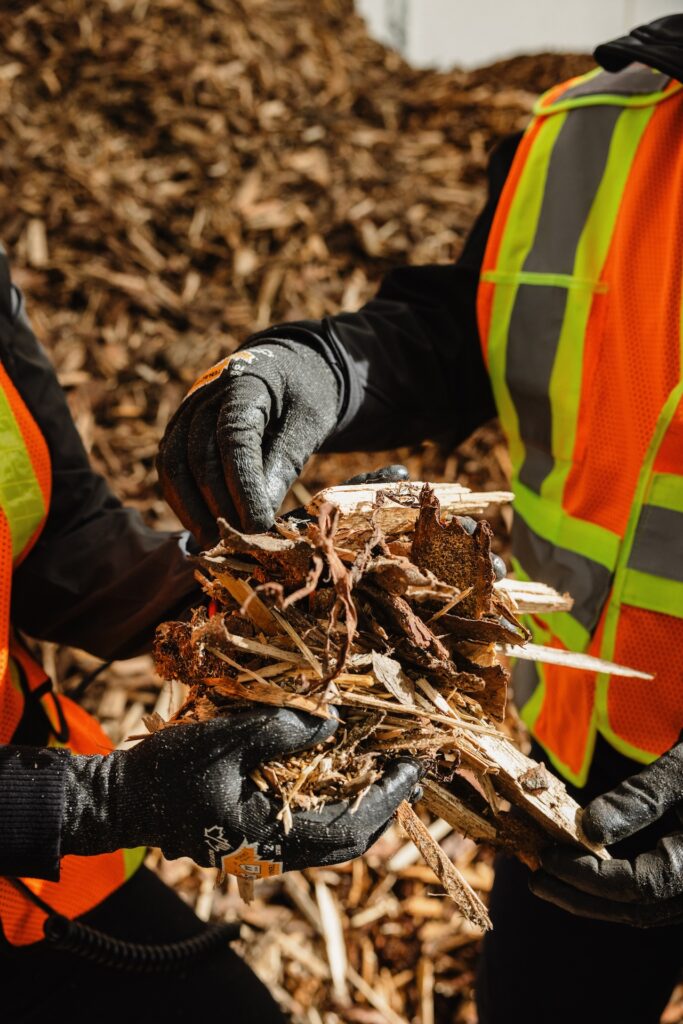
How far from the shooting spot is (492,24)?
6.68m

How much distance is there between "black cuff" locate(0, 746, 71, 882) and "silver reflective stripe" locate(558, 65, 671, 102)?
6.13 feet

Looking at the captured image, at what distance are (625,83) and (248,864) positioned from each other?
72.8 inches

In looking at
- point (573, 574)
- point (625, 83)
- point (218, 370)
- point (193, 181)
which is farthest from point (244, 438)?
point (193, 181)

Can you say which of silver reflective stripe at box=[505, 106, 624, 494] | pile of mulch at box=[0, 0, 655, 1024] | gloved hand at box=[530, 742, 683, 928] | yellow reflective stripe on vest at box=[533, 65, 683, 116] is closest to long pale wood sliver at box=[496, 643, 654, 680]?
gloved hand at box=[530, 742, 683, 928]

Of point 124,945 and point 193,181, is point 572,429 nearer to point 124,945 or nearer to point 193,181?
point 124,945

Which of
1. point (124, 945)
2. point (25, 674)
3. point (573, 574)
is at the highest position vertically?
point (573, 574)

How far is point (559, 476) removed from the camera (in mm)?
1785

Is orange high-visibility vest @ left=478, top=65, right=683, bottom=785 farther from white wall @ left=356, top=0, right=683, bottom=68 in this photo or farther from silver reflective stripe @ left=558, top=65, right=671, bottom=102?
white wall @ left=356, top=0, right=683, bottom=68

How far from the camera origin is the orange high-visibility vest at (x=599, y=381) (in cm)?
156

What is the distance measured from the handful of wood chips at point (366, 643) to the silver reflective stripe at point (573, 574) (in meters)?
0.40

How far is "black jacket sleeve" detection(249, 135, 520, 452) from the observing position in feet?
6.28

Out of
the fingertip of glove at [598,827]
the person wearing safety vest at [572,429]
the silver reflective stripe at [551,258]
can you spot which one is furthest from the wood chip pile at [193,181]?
the fingertip of glove at [598,827]

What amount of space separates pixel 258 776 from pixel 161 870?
1.84 meters

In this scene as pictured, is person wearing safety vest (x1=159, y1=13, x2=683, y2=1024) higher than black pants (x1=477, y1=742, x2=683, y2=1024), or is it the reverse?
person wearing safety vest (x1=159, y1=13, x2=683, y2=1024)
